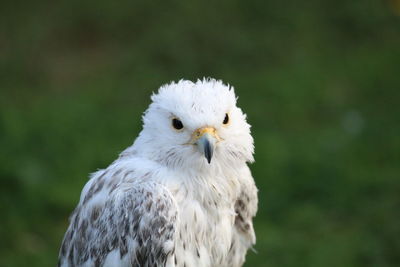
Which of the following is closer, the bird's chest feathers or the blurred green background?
the bird's chest feathers

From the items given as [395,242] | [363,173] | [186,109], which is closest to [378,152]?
[363,173]

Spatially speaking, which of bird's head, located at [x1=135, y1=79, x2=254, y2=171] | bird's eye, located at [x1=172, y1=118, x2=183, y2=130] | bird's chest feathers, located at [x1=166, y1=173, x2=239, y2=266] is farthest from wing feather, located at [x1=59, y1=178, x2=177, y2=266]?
bird's eye, located at [x1=172, y1=118, x2=183, y2=130]

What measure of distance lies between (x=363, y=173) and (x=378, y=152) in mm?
556

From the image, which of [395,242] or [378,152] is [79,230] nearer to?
[395,242]

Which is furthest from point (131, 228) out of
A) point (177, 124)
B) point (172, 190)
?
point (177, 124)

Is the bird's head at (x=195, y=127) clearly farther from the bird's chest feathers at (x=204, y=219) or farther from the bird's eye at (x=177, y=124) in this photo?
the bird's chest feathers at (x=204, y=219)

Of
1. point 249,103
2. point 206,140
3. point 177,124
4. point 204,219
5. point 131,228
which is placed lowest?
point 131,228

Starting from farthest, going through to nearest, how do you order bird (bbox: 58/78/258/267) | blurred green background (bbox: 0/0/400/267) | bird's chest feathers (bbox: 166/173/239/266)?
blurred green background (bbox: 0/0/400/267) → bird's chest feathers (bbox: 166/173/239/266) → bird (bbox: 58/78/258/267)

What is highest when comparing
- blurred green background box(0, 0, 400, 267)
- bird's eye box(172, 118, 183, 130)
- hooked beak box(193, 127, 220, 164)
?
blurred green background box(0, 0, 400, 267)

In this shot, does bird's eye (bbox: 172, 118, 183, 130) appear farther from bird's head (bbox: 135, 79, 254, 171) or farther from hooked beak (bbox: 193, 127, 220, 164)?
hooked beak (bbox: 193, 127, 220, 164)

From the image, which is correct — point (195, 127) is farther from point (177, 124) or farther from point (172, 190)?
point (172, 190)

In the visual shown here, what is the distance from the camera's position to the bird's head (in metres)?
3.91

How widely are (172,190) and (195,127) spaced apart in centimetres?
41

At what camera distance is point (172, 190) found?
406 centimetres
